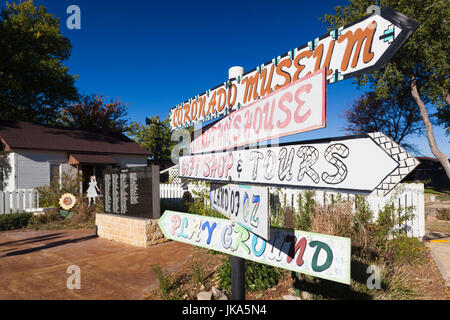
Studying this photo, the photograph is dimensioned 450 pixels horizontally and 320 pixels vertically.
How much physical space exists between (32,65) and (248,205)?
24245 millimetres

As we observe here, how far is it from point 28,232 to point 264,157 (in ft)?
34.8

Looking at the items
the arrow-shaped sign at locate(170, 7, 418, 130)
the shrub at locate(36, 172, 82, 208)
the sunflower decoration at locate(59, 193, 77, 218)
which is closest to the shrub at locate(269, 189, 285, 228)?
the arrow-shaped sign at locate(170, 7, 418, 130)

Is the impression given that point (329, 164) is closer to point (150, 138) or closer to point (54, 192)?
point (54, 192)

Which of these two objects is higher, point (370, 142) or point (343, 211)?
point (370, 142)

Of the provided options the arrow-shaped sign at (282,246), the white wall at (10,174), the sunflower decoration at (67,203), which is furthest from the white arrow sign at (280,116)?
the white wall at (10,174)

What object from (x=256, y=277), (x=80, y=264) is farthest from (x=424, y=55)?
(x=80, y=264)

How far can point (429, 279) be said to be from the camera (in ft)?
14.3

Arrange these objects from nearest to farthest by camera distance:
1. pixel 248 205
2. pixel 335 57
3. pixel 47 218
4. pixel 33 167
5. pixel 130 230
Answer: pixel 335 57
pixel 248 205
pixel 130 230
pixel 47 218
pixel 33 167

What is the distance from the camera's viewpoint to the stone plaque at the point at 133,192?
7145 millimetres

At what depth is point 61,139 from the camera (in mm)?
15789

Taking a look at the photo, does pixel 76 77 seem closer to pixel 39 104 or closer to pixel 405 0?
pixel 39 104

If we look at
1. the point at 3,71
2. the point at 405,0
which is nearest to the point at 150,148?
the point at 3,71

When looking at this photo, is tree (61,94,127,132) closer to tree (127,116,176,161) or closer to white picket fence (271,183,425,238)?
tree (127,116,176,161)

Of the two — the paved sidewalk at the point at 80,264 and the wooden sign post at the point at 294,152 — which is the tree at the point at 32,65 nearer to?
the paved sidewalk at the point at 80,264
